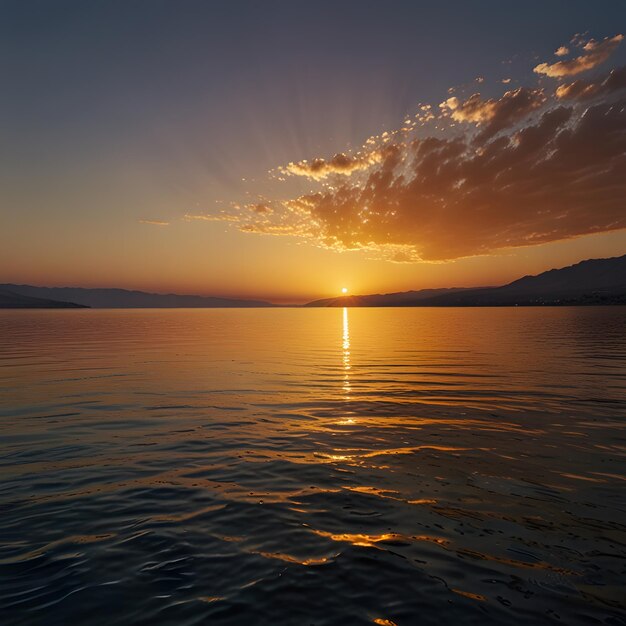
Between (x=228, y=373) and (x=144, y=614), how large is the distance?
27.9 meters

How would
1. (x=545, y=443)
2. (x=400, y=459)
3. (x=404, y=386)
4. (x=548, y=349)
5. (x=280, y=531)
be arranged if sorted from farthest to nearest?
1. (x=548, y=349)
2. (x=404, y=386)
3. (x=545, y=443)
4. (x=400, y=459)
5. (x=280, y=531)

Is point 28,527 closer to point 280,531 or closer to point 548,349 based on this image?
point 280,531

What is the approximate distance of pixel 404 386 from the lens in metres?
28.2

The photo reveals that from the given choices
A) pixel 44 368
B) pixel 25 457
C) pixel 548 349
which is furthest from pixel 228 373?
pixel 548 349

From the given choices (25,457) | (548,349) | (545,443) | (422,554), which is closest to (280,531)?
(422,554)

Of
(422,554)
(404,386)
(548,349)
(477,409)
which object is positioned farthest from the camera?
(548,349)

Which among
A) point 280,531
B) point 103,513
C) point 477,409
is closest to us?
point 280,531

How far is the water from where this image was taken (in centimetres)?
667

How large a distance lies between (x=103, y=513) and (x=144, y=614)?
14.3 ft

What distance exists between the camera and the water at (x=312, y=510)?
6668mm

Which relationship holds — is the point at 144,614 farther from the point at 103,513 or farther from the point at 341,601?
the point at 103,513

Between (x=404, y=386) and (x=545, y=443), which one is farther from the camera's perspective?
(x=404, y=386)

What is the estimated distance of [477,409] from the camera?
21.3m

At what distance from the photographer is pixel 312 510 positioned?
991 cm
